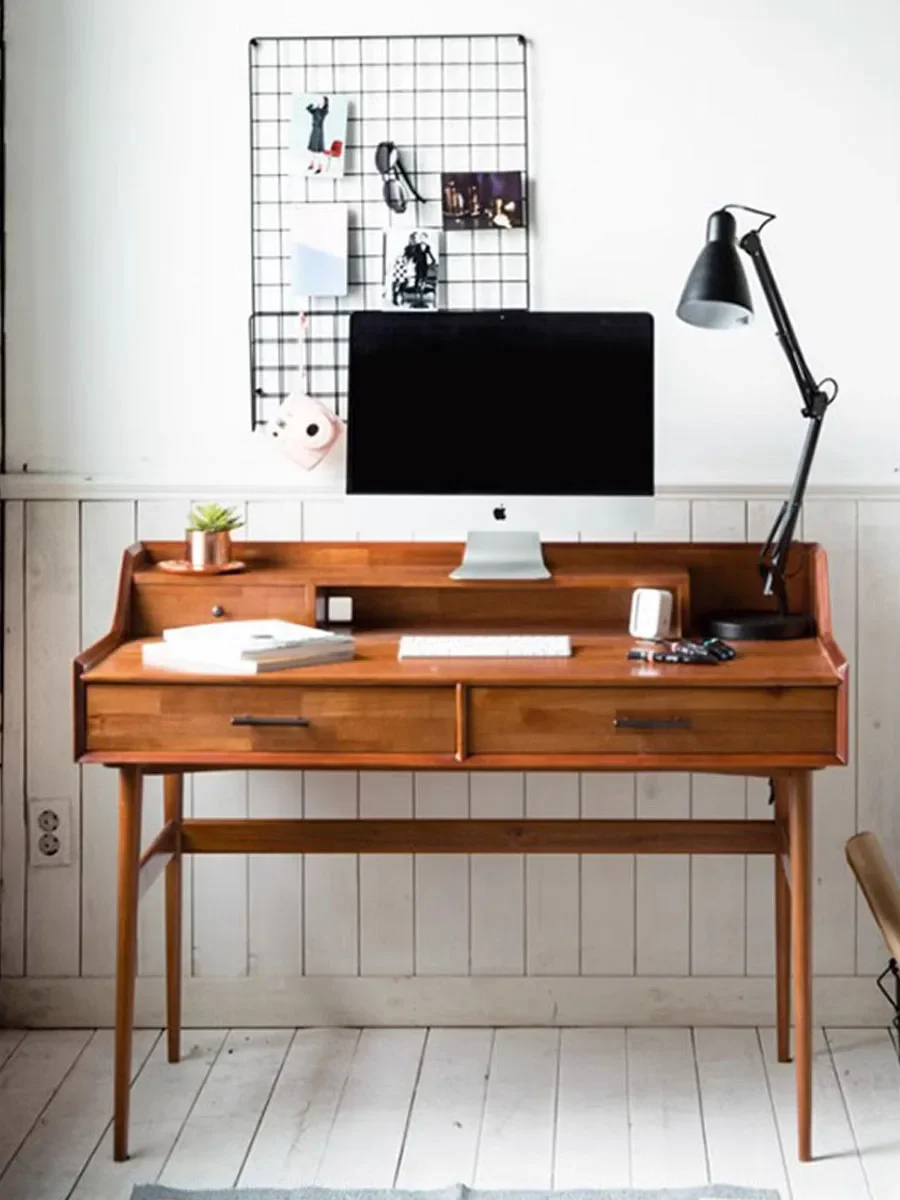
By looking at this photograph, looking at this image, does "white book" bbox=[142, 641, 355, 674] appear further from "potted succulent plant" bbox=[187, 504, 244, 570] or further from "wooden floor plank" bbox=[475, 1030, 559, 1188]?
"wooden floor plank" bbox=[475, 1030, 559, 1188]

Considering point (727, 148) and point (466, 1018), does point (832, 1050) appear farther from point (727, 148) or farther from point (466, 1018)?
point (727, 148)

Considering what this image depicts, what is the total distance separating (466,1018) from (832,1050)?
0.68 meters

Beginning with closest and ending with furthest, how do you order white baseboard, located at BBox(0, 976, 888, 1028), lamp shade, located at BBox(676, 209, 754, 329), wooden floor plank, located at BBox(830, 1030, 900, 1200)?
wooden floor plank, located at BBox(830, 1030, 900, 1200)
lamp shade, located at BBox(676, 209, 754, 329)
white baseboard, located at BBox(0, 976, 888, 1028)

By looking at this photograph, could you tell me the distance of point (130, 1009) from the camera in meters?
2.58

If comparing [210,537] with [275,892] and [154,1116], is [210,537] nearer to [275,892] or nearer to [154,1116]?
[275,892]

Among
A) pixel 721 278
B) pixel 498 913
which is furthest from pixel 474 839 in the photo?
pixel 721 278

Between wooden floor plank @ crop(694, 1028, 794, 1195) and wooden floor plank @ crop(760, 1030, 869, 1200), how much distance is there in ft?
0.05

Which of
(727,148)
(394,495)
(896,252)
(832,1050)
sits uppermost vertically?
(727,148)

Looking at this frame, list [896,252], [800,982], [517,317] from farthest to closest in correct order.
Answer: [896,252], [517,317], [800,982]

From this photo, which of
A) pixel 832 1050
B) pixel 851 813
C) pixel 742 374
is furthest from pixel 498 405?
pixel 832 1050

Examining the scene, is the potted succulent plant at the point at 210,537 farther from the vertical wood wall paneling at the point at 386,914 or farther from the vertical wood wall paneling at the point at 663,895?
the vertical wood wall paneling at the point at 663,895

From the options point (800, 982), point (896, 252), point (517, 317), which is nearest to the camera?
point (800, 982)

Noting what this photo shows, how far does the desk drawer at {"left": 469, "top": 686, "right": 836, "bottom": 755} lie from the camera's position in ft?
7.96

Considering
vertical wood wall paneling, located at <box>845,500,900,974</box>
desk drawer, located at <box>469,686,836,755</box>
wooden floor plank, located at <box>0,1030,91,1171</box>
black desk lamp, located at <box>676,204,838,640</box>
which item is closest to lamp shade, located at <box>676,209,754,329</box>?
black desk lamp, located at <box>676,204,838,640</box>
